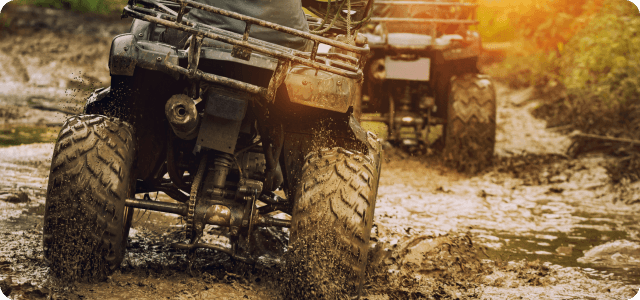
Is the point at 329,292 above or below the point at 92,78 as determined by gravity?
below

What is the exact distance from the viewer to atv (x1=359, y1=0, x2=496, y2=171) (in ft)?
26.7

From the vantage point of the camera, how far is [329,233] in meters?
3.17

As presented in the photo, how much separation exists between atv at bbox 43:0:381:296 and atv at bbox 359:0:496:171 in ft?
15.6

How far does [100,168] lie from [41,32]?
11.5 metres

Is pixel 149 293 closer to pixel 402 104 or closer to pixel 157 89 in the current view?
pixel 157 89

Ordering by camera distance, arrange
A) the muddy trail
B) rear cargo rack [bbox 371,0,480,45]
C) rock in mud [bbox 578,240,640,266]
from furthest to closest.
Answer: rear cargo rack [bbox 371,0,480,45] → rock in mud [bbox 578,240,640,266] → the muddy trail

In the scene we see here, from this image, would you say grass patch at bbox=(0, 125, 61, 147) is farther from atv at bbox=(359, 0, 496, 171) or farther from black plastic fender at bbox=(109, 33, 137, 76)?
black plastic fender at bbox=(109, 33, 137, 76)

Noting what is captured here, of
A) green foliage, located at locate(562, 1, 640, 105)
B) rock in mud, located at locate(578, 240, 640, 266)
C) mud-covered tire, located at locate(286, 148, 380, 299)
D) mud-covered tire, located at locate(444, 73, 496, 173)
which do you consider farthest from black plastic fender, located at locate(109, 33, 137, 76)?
green foliage, located at locate(562, 1, 640, 105)

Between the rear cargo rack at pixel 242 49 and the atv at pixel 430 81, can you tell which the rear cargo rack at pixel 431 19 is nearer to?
the atv at pixel 430 81

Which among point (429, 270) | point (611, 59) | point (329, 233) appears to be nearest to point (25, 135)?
point (429, 270)

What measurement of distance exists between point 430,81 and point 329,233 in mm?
5764

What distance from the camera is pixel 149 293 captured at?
3.32 m

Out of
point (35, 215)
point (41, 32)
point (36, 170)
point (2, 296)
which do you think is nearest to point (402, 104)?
point (36, 170)

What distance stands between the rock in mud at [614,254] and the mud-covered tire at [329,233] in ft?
7.61
